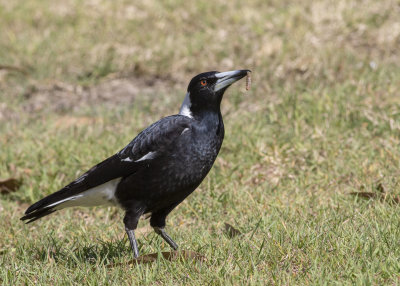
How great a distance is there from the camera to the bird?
3338mm

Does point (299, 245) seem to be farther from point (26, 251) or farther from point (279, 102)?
point (279, 102)

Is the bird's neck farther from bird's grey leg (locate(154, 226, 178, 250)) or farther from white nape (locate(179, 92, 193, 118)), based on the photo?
bird's grey leg (locate(154, 226, 178, 250))

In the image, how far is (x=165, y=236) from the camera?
3533mm

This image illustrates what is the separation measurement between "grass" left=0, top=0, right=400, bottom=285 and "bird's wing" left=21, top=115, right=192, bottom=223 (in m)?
0.24

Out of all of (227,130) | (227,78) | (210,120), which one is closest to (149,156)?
→ (210,120)

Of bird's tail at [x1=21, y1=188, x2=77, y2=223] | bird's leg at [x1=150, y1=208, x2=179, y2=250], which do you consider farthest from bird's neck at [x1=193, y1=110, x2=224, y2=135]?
bird's tail at [x1=21, y1=188, x2=77, y2=223]

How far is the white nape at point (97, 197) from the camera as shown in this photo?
11.7ft

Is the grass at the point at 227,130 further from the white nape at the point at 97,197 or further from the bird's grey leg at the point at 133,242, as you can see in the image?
the white nape at the point at 97,197

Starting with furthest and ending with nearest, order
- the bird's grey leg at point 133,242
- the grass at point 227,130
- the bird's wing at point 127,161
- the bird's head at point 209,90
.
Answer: the bird's head at point 209,90, the bird's wing at point 127,161, the bird's grey leg at point 133,242, the grass at point 227,130

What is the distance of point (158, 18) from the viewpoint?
302 inches

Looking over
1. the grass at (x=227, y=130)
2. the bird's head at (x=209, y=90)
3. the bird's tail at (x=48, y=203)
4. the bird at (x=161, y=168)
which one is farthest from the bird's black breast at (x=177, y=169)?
the bird's tail at (x=48, y=203)

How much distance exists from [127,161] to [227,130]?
72.0 inches

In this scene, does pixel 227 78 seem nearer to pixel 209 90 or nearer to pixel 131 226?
pixel 209 90

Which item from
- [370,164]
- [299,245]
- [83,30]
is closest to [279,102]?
[370,164]
